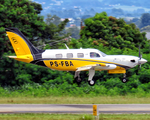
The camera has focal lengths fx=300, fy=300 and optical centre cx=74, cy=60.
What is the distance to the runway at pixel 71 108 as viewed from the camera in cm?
2689

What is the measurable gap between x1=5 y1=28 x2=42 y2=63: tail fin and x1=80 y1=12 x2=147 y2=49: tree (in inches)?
907

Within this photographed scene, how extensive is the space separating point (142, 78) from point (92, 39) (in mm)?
14196

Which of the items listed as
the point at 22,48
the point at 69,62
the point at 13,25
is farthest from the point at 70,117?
the point at 13,25

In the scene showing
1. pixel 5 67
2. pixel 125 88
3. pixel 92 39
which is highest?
pixel 92 39

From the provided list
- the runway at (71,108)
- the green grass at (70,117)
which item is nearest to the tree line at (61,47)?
the runway at (71,108)

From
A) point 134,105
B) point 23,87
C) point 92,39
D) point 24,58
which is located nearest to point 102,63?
point 134,105

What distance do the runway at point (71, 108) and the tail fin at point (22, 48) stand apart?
510cm

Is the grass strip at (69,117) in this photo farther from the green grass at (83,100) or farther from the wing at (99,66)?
the green grass at (83,100)

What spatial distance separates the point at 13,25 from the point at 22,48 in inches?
608

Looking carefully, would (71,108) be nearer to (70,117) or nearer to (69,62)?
(70,117)

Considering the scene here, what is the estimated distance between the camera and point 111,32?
184 feet

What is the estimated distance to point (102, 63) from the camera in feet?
103

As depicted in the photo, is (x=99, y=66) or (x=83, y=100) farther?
(x=83, y=100)

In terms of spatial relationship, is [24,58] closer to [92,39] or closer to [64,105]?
[64,105]
